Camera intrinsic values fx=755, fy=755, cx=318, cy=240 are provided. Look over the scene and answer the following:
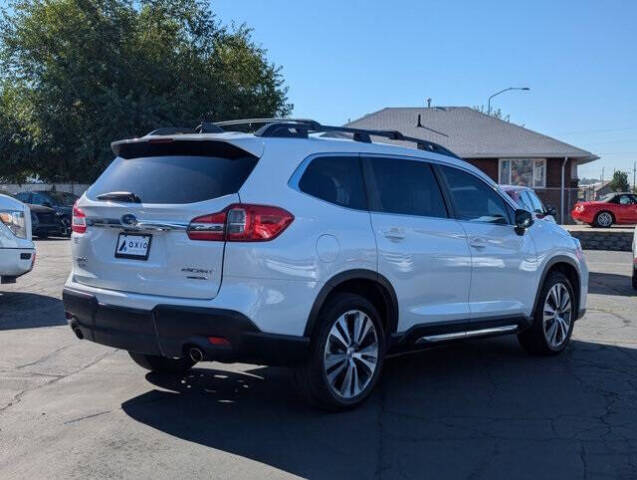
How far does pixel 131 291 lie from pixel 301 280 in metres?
1.19

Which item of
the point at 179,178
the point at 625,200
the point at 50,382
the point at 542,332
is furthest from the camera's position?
the point at 625,200

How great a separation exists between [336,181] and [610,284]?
9841 millimetres

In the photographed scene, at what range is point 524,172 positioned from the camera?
35.7 m

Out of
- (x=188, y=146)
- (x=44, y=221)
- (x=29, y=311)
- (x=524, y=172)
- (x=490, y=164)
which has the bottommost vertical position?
(x=29, y=311)

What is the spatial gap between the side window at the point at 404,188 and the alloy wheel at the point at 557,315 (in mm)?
1859

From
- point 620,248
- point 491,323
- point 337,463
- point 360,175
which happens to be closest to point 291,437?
point 337,463

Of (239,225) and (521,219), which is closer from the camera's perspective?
(239,225)

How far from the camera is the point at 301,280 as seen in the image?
503cm

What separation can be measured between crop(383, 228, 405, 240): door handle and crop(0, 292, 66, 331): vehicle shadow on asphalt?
15.8ft

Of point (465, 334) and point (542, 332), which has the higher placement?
point (465, 334)

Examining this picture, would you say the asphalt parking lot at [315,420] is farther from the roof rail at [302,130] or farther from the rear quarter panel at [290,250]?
the roof rail at [302,130]

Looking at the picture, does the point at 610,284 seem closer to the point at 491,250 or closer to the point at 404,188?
the point at 491,250

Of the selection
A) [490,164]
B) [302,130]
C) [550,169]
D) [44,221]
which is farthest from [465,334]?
[550,169]

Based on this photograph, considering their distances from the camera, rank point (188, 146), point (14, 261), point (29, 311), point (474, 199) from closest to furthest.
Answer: point (188, 146), point (474, 199), point (29, 311), point (14, 261)
